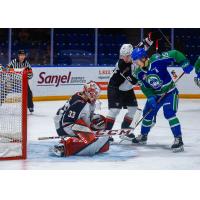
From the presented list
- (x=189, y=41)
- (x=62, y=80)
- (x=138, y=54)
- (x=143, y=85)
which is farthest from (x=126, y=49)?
(x=189, y=41)

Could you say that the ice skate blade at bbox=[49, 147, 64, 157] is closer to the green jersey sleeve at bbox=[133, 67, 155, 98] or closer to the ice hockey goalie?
the ice hockey goalie

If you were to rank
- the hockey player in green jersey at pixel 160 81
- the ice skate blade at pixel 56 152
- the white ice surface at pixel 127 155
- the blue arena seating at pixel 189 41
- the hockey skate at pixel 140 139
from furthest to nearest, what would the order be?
the blue arena seating at pixel 189 41 → the hockey skate at pixel 140 139 → the hockey player in green jersey at pixel 160 81 → the ice skate blade at pixel 56 152 → the white ice surface at pixel 127 155

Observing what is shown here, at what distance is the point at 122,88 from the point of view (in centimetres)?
596

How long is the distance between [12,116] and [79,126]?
2.38 ft

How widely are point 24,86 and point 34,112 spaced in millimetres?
2922

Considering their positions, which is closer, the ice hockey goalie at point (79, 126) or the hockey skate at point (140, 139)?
the ice hockey goalie at point (79, 126)

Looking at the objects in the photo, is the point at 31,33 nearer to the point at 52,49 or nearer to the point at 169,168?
the point at 52,49

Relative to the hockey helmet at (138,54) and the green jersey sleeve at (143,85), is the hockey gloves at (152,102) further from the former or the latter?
the hockey helmet at (138,54)

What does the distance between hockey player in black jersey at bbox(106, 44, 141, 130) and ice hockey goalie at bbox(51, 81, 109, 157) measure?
1.73 ft

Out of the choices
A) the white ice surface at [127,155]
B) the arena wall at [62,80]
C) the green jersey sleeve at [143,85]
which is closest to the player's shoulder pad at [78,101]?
the white ice surface at [127,155]

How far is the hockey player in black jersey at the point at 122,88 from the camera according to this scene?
583cm

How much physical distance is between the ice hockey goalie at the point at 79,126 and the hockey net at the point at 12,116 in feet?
1.05

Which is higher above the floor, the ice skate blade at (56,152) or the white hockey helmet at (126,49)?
the white hockey helmet at (126,49)

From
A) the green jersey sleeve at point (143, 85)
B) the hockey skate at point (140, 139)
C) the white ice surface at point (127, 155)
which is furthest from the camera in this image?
the hockey skate at point (140, 139)
